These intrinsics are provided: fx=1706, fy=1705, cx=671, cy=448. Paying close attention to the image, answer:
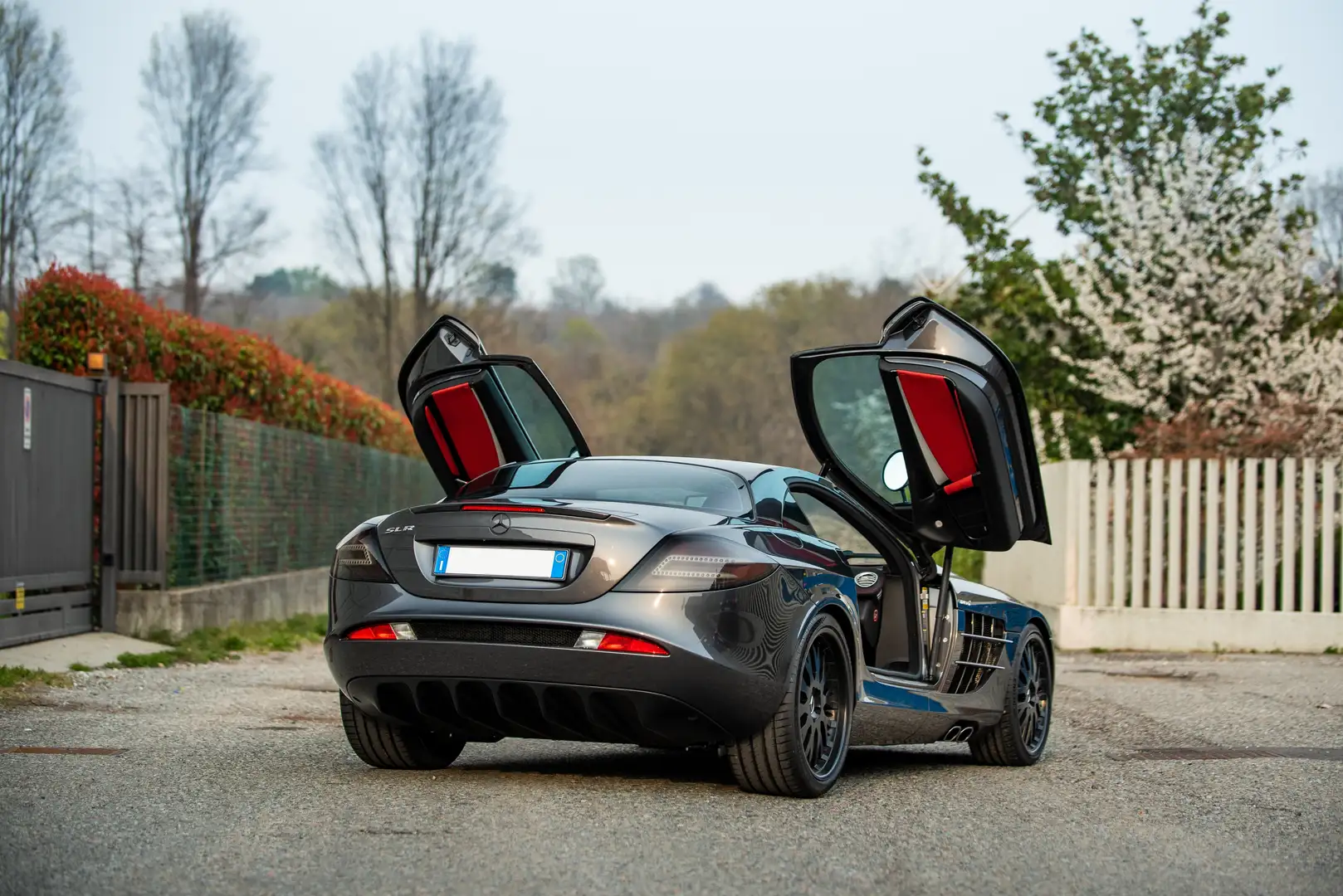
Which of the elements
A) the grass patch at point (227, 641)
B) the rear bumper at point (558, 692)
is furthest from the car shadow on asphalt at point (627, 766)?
the grass patch at point (227, 641)

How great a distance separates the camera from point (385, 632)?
20.5 feet

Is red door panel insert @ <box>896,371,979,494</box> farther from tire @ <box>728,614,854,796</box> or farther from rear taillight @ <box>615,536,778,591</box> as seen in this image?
rear taillight @ <box>615,536,778,591</box>

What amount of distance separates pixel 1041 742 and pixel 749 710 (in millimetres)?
2939

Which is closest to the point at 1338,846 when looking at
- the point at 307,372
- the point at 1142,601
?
the point at 1142,601

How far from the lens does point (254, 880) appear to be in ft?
15.2

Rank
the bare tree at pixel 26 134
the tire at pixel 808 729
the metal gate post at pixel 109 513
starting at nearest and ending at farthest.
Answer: the tire at pixel 808 729 < the metal gate post at pixel 109 513 < the bare tree at pixel 26 134

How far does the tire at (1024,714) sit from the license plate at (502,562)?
2899 millimetres

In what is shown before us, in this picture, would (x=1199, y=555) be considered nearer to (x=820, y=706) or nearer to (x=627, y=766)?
(x=627, y=766)

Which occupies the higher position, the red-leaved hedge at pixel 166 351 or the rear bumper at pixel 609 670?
the red-leaved hedge at pixel 166 351

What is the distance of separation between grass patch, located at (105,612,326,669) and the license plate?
242 inches

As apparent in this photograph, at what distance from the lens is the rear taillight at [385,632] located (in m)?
6.21

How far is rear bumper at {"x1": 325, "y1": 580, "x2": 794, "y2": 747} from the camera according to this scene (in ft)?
19.5

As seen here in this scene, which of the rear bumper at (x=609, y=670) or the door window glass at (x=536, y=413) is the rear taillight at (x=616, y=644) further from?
the door window glass at (x=536, y=413)

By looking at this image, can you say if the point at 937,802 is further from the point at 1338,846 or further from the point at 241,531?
the point at 241,531
